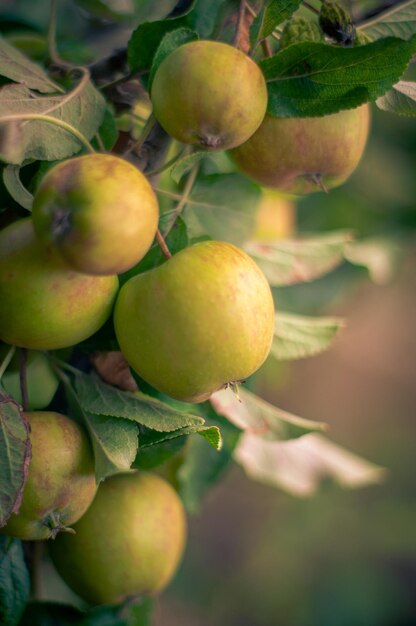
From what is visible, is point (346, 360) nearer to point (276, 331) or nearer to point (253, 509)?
point (253, 509)

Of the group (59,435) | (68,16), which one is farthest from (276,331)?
(68,16)

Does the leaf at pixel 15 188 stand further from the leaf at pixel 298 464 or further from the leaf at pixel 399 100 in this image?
the leaf at pixel 298 464

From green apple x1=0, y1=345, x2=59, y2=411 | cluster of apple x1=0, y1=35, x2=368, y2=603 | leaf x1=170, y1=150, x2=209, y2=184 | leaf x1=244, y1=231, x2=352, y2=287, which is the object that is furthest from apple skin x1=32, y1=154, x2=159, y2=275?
leaf x1=244, y1=231, x2=352, y2=287

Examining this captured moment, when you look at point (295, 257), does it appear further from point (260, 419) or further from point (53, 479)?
point (53, 479)

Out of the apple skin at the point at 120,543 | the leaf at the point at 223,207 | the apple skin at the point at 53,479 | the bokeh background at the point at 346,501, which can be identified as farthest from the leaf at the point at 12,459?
the bokeh background at the point at 346,501

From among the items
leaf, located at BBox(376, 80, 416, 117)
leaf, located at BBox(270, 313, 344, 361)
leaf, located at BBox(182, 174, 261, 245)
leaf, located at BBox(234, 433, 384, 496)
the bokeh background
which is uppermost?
leaf, located at BBox(376, 80, 416, 117)

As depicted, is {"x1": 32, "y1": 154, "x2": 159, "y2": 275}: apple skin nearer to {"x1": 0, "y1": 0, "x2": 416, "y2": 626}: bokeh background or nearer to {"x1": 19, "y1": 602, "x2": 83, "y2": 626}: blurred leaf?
{"x1": 19, "y1": 602, "x2": 83, "y2": 626}: blurred leaf

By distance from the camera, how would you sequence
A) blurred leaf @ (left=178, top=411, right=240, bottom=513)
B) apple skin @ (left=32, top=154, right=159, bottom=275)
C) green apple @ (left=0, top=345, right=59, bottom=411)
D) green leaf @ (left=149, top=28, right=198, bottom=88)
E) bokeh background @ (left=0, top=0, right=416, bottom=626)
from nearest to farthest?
apple skin @ (left=32, top=154, right=159, bottom=275), green leaf @ (left=149, top=28, right=198, bottom=88), green apple @ (left=0, top=345, right=59, bottom=411), blurred leaf @ (left=178, top=411, right=240, bottom=513), bokeh background @ (left=0, top=0, right=416, bottom=626)

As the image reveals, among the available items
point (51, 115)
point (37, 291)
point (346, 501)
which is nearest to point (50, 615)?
point (37, 291)
